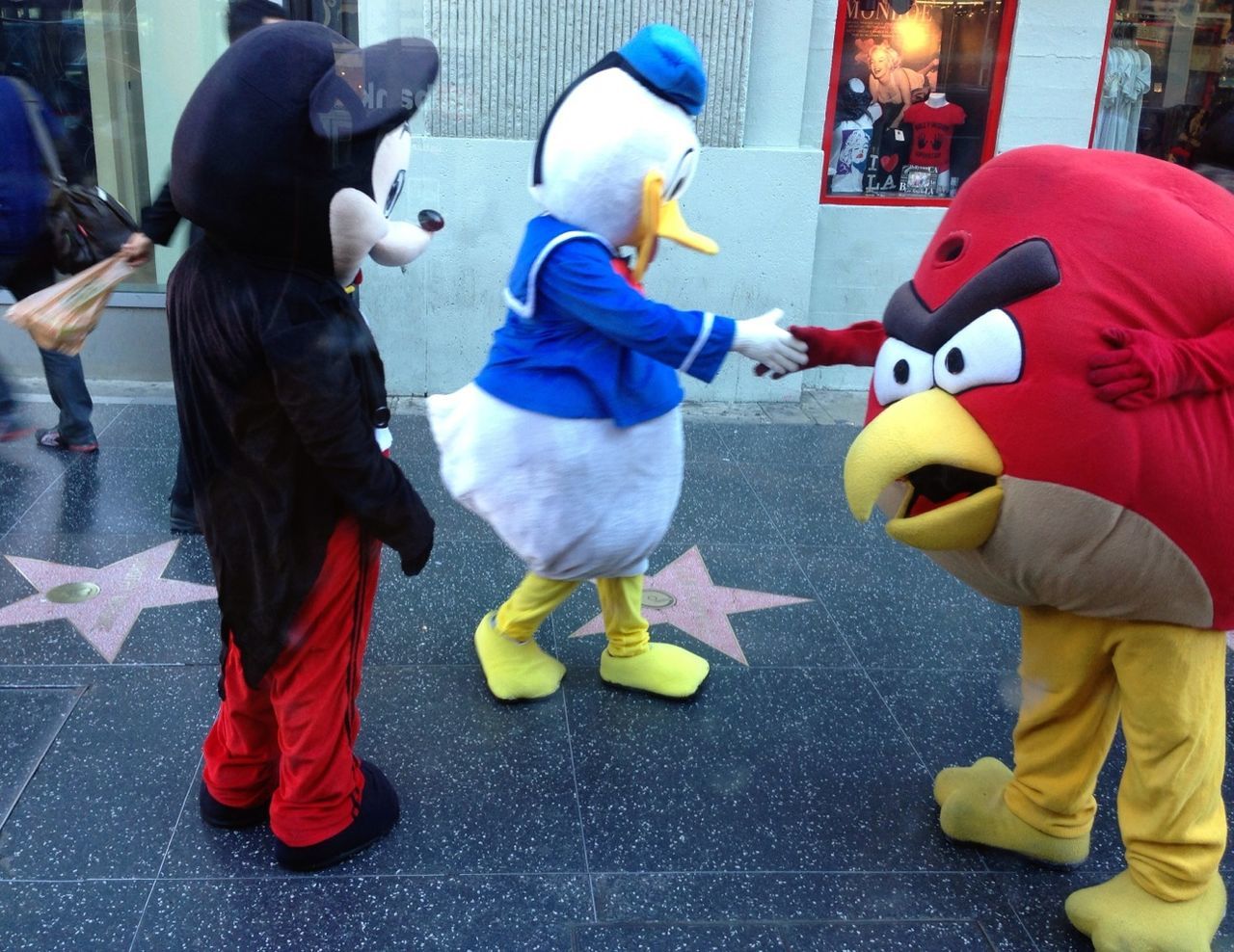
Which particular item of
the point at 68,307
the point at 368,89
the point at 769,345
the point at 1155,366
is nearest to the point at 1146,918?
the point at 1155,366

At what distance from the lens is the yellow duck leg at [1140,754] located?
2.33 m

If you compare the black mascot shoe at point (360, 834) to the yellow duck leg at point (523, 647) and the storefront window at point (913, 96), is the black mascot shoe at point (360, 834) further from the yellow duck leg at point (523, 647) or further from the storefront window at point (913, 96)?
the storefront window at point (913, 96)

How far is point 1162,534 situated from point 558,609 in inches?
87.4

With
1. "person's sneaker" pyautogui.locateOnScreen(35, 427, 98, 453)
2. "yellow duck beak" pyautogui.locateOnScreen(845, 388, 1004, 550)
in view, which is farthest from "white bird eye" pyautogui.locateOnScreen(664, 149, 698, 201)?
"person's sneaker" pyautogui.locateOnScreen(35, 427, 98, 453)

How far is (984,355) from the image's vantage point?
2.14m

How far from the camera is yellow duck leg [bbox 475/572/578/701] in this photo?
3287 mm

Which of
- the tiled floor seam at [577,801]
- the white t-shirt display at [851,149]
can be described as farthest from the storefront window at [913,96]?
the tiled floor seam at [577,801]

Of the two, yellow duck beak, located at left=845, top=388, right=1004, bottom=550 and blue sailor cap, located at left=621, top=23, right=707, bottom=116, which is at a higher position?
blue sailor cap, located at left=621, top=23, right=707, bottom=116

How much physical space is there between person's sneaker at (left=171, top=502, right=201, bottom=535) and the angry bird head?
2.92 meters

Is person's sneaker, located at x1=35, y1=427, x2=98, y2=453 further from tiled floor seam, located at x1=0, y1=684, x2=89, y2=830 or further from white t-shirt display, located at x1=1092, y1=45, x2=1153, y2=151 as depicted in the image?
white t-shirt display, located at x1=1092, y1=45, x2=1153, y2=151

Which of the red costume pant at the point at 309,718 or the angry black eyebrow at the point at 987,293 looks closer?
→ the angry black eyebrow at the point at 987,293

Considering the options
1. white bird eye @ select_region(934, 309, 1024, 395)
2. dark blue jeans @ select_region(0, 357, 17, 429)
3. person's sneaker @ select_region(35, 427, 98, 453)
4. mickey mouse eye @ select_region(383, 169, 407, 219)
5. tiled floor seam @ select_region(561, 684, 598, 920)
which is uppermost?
mickey mouse eye @ select_region(383, 169, 407, 219)

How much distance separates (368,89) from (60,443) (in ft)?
11.7

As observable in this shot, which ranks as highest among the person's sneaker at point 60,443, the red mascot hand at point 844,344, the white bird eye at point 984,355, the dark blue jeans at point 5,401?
the white bird eye at point 984,355
